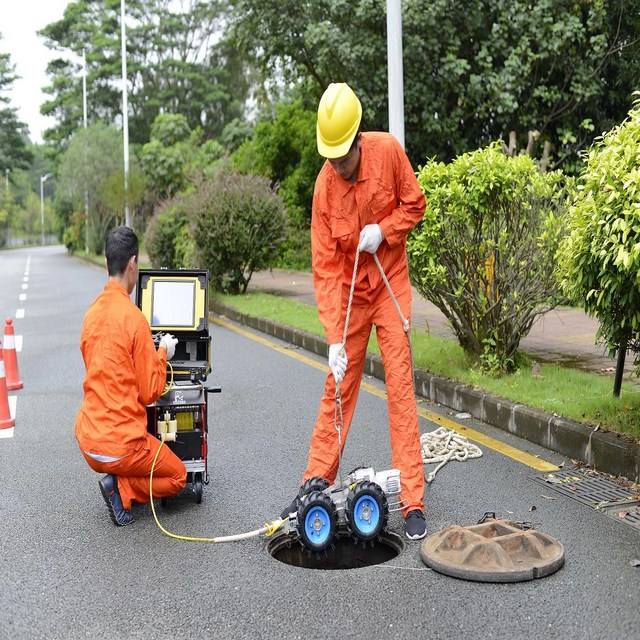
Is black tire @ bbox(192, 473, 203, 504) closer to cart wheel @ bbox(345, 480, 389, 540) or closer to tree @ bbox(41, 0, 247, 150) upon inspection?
cart wheel @ bbox(345, 480, 389, 540)

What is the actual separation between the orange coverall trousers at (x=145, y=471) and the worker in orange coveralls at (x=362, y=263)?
70cm

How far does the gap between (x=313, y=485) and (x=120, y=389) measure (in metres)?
1.08

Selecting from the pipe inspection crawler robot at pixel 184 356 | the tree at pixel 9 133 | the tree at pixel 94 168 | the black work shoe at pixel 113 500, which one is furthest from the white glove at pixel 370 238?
the tree at pixel 9 133

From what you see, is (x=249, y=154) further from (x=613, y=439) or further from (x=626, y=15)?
(x=613, y=439)

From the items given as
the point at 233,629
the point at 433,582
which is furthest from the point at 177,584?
the point at 433,582

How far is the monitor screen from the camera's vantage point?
513 cm

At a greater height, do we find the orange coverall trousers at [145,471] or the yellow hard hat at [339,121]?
the yellow hard hat at [339,121]

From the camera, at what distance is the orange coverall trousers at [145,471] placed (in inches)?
176

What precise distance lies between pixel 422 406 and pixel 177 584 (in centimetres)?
371

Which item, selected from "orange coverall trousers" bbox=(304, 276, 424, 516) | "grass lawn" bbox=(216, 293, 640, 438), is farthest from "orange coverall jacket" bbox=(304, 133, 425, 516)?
"grass lawn" bbox=(216, 293, 640, 438)

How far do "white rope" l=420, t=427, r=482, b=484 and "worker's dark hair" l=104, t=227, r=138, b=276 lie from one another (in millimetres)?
2135

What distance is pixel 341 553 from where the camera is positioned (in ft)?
13.7

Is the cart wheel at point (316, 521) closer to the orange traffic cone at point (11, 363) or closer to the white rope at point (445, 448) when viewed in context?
the white rope at point (445, 448)

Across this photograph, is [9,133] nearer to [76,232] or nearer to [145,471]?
[76,232]
